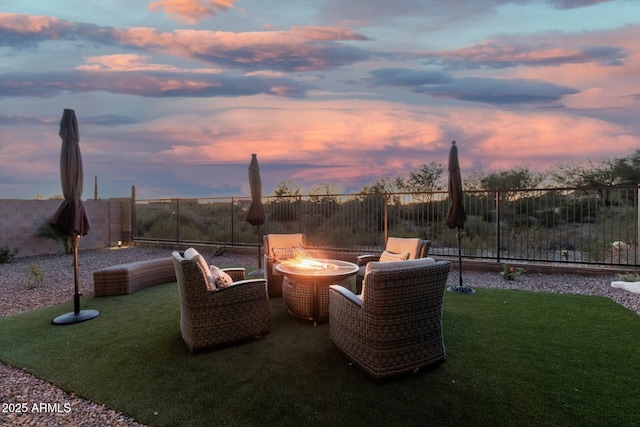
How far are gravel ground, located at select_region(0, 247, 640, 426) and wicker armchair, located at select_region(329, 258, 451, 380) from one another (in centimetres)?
165

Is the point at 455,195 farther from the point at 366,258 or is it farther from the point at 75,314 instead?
the point at 75,314

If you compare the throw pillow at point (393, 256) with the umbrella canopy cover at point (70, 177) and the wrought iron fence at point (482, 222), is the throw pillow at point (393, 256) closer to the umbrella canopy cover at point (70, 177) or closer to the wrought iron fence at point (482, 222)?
the wrought iron fence at point (482, 222)

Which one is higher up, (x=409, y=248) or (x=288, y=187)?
(x=288, y=187)

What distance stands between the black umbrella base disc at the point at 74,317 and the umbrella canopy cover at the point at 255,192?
307cm

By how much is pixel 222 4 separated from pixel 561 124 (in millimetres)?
8274

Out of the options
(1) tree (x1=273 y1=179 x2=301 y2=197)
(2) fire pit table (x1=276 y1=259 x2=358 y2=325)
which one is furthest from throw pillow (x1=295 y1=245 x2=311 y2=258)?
(1) tree (x1=273 y1=179 x2=301 y2=197)

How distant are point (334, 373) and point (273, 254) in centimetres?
292

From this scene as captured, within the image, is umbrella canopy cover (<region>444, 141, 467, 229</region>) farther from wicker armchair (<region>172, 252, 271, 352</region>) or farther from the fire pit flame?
wicker armchair (<region>172, 252, 271, 352</region>)

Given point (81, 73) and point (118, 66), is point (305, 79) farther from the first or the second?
point (81, 73)

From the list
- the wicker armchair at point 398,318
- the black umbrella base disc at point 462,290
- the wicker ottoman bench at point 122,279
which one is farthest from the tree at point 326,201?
the wicker armchair at point 398,318

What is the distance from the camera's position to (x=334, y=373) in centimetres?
258

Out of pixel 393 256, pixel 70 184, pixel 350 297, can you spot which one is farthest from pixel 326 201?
pixel 350 297

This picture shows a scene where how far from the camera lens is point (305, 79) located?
7.48 m

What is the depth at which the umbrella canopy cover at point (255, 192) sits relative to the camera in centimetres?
645
